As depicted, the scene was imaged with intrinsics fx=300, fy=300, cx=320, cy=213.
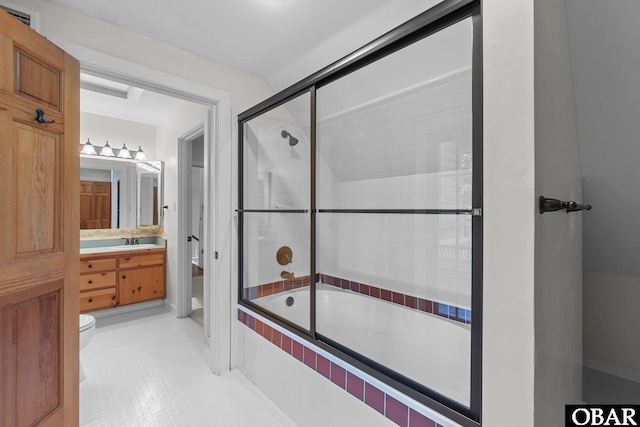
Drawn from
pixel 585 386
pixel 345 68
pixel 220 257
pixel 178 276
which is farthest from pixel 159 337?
pixel 585 386

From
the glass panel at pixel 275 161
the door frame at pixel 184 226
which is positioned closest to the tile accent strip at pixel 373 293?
the glass panel at pixel 275 161

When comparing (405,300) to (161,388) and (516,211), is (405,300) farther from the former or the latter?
(161,388)

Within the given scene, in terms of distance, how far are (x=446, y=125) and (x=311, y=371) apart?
1.55 meters

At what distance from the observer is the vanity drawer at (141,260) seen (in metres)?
3.33

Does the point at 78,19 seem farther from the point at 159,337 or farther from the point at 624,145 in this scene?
the point at 624,145

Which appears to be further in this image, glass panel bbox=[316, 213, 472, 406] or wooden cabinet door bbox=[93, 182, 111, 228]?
wooden cabinet door bbox=[93, 182, 111, 228]

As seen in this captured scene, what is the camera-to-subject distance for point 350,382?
1.40 metres

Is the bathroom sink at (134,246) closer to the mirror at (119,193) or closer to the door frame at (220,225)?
the mirror at (119,193)

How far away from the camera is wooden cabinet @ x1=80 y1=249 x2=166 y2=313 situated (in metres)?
3.11

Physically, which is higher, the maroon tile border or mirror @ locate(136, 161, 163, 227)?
mirror @ locate(136, 161, 163, 227)

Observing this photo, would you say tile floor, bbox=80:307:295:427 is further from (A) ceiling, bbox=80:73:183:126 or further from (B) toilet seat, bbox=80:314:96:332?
(A) ceiling, bbox=80:73:183:126

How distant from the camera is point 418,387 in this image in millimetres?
1156

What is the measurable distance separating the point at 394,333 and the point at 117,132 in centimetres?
379

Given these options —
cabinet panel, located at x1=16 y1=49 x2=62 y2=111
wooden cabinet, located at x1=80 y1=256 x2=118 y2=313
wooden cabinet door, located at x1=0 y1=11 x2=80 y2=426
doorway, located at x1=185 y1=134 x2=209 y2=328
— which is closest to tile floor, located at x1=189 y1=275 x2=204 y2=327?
doorway, located at x1=185 y1=134 x2=209 y2=328
